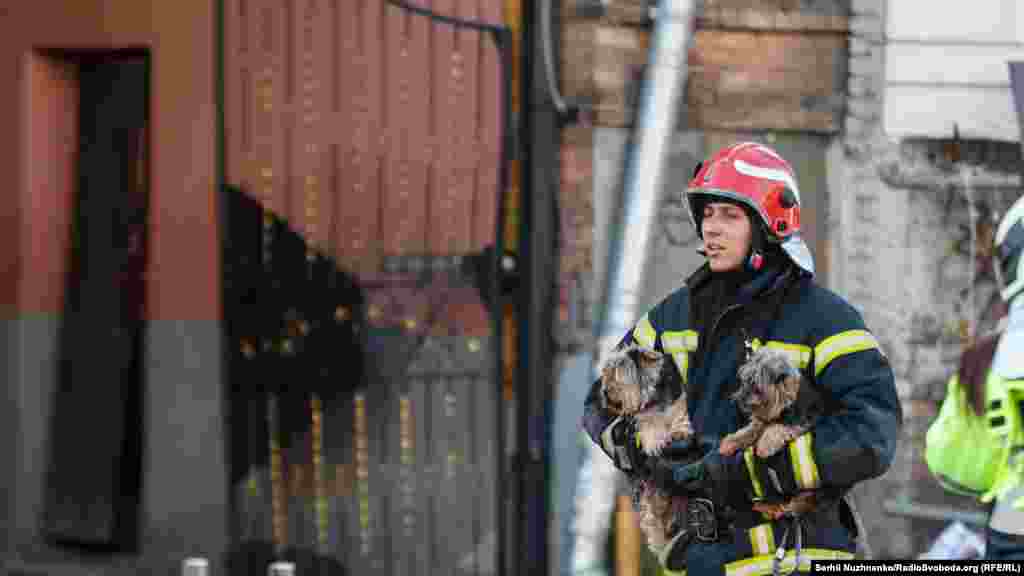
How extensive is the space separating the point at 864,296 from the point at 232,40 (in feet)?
8.80

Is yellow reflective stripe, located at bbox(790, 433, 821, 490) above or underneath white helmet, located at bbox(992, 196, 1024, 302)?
underneath

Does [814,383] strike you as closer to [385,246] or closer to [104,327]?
[385,246]

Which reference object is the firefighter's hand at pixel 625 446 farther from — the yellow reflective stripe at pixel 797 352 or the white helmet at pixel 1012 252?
the white helmet at pixel 1012 252

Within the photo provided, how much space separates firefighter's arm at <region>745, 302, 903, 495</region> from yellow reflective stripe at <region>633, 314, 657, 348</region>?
0.38 meters

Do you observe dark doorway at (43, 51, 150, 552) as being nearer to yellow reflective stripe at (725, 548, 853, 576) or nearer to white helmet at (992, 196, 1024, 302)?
white helmet at (992, 196, 1024, 302)

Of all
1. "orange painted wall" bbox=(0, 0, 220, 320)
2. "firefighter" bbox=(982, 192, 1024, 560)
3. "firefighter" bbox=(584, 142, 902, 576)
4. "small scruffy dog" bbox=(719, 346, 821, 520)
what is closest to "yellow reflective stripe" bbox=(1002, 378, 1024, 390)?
"firefighter" bbox=(982, 192, 1024, 560)

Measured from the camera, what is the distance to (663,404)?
3.88 m

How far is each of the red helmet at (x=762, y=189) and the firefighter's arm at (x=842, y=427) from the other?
223 mm

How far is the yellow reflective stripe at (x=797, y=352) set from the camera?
371 cm

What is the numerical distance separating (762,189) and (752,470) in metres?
0.59

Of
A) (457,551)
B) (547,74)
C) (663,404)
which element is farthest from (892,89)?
(663,404)

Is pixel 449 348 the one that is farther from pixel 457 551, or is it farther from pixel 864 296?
pixel 864 296

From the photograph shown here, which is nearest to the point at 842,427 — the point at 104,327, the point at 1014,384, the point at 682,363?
the point at 682,363

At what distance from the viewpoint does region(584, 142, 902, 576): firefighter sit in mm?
3662
